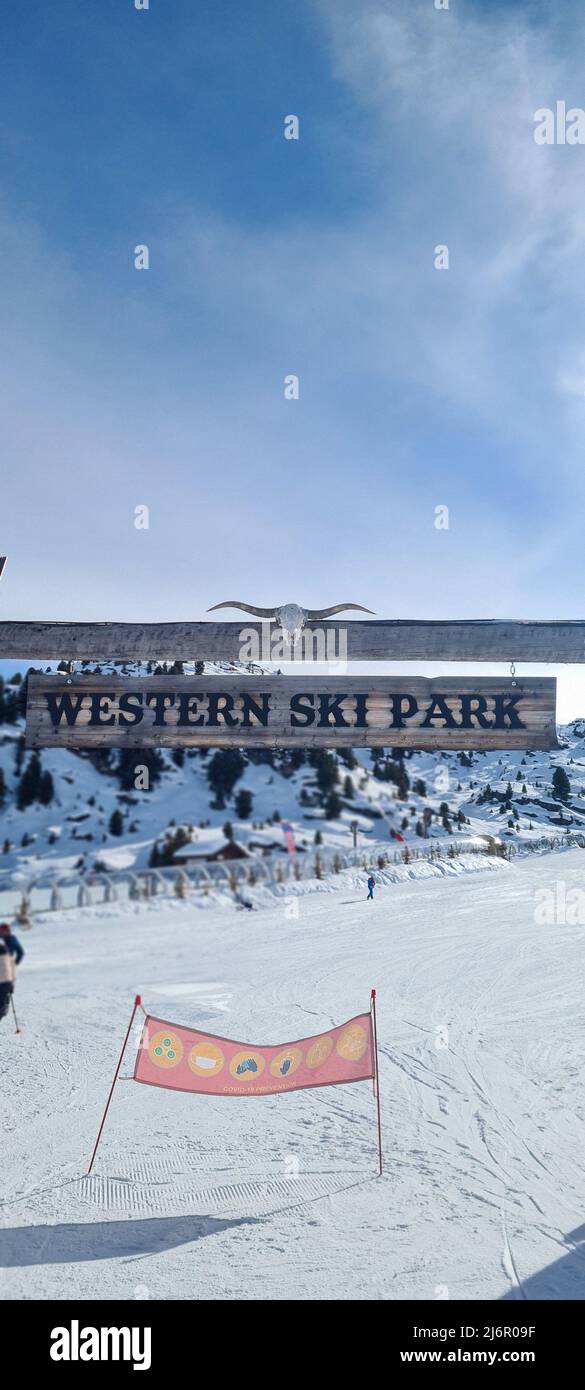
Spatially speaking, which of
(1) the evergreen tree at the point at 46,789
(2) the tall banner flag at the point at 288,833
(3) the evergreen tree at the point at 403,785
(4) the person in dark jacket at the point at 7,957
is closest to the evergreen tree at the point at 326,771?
(2) the tall banner flag at the point at 288,833

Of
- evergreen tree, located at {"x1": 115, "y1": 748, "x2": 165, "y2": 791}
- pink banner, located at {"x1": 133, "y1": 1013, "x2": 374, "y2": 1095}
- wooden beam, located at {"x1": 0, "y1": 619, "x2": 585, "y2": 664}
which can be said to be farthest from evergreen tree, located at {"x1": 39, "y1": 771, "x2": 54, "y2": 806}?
pink banner, located at {"x1": 133, "y1": 1013, "x2": 374, "y2": 1095}

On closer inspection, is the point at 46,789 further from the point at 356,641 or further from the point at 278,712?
the point at 356,641

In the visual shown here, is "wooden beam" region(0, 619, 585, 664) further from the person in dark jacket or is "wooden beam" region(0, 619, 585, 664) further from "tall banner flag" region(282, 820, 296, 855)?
"tall banner flag" region(282, 820, 296, 855)

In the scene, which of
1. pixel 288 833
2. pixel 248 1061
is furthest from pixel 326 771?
pixel 248 1061

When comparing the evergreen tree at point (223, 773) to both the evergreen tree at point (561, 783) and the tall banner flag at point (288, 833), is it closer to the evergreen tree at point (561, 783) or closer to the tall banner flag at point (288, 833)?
the tall banner flag at point (288, 833)

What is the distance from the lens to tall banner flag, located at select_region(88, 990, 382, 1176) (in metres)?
7.18

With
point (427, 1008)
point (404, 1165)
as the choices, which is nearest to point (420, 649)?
point (404, 1165)

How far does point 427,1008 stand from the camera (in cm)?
1521

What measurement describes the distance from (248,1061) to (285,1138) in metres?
2.61

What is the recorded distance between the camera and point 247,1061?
7.20 meters

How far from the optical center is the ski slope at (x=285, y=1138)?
6.16 metres

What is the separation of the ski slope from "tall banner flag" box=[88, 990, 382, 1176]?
1180mm
